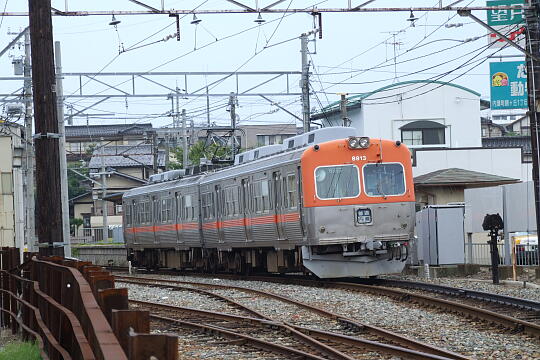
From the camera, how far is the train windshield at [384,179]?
66.7 ft

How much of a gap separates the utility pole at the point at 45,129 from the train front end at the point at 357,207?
6966mm

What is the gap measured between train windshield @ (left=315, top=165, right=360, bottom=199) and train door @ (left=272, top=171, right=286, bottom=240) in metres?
1.55

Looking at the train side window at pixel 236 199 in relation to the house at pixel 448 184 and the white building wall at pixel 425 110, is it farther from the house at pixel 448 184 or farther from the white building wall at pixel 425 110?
the white building wall at pixel 425 110

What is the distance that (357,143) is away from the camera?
66.6 feet

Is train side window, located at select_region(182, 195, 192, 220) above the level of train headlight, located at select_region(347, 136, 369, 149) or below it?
below

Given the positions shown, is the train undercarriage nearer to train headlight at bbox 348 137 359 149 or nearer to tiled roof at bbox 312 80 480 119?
train headlight at bbox 348 137 359 149

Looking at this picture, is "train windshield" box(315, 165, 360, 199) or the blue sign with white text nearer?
"train windshield" box(315, 165, 360, 199)

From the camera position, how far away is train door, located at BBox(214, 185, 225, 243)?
26000 millimetres

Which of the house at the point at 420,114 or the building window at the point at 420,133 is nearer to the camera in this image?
the building window at the point at 420,133

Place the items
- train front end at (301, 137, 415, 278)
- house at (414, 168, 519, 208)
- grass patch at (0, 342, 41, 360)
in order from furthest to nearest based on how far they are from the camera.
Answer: house at (414, 168, 519, 208)
train front end at (301, 137, 415, 278)
grass patch at (0, 342, 41, 360)

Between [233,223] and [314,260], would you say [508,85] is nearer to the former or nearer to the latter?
[233,223]

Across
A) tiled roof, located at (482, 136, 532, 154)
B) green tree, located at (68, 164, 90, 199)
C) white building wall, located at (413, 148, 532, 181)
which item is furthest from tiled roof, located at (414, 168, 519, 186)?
green tree, located at (68, 164, 90, 199)

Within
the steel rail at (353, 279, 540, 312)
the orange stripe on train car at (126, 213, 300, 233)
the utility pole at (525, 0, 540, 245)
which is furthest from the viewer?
the orange stripe on train car at (126, 213, 300, 233)

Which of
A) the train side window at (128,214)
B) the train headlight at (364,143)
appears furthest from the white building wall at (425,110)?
the train headlight at (364,143)
